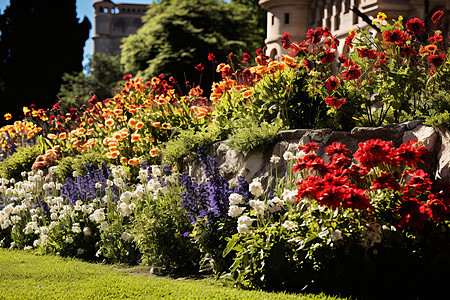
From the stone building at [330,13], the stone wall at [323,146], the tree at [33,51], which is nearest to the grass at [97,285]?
the stone wall at [323,146]

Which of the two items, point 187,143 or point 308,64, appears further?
point 187,143

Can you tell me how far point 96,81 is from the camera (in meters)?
35.1

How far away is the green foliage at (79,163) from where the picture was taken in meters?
8.69

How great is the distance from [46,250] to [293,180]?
3.41 meters

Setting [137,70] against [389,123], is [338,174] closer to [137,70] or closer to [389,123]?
[389,123]

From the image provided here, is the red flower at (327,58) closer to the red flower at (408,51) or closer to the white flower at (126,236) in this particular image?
the red flower at (408,51)

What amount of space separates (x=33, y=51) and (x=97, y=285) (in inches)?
1144

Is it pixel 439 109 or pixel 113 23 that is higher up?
pixel 113 23

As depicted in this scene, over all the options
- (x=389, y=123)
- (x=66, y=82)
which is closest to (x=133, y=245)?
(x=389, y=123)

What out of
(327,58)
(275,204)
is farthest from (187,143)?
(275,204)

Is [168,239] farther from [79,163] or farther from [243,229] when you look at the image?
[79,163]

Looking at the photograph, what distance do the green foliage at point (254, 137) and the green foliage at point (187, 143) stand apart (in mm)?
652

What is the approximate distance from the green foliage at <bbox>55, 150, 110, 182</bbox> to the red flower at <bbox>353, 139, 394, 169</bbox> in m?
5.02

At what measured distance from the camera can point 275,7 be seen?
77.3ft
